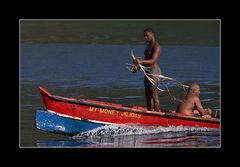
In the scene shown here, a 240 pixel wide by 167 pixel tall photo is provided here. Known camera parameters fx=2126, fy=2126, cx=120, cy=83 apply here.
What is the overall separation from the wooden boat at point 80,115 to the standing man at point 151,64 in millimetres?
120

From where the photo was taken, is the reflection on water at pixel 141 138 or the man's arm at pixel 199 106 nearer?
the reflection on water at pixel 141 138

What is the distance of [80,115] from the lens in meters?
23.6

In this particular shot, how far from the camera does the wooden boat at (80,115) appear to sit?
2362cm

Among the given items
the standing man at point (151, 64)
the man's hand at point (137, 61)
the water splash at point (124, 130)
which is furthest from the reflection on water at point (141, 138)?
the man's hand at point (137, 61)

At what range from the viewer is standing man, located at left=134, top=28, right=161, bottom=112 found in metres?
23.7

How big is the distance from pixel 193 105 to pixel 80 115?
1.27 meters

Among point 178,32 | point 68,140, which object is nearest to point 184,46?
point 178,32

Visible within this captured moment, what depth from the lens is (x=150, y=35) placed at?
2370 cm

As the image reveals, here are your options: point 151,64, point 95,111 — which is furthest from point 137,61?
point 95,111

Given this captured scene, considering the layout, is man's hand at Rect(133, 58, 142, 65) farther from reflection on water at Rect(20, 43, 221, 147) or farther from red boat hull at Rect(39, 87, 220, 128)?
red boat hull at Rect(39, 87, 220, 128)

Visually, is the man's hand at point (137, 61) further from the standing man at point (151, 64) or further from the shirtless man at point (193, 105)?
the shirtless man at point (193, 105)

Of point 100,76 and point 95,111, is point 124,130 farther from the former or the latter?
point 100,76

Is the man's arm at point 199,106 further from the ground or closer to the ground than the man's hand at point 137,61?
closer to the ground

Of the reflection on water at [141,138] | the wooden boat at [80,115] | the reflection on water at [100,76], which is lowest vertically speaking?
the reflection on water at [141,138]
